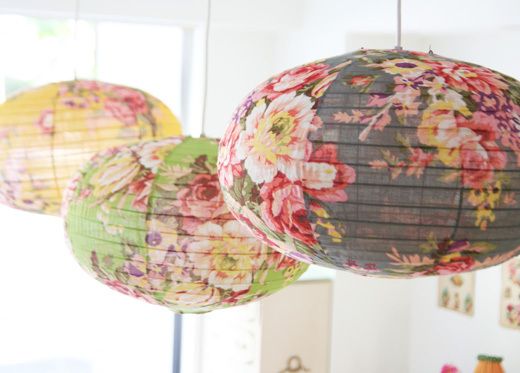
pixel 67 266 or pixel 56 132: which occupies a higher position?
pixel 56 132

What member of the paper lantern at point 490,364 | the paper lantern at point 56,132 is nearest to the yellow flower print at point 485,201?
the paper lantern at point 56,132

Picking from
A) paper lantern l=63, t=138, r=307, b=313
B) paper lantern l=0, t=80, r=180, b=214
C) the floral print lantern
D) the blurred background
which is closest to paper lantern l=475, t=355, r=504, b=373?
the blurred background

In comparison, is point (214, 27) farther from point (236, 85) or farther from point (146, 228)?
point (146, 228)

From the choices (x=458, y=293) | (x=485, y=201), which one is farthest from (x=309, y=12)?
(x=485, y=201)

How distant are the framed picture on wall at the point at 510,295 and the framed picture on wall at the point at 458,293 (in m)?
0.21

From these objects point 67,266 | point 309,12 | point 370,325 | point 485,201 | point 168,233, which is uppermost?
point 309,12

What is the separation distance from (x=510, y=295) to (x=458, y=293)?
0.39 metres

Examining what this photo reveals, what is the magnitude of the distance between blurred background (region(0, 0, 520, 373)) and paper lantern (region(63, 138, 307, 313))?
2985mm

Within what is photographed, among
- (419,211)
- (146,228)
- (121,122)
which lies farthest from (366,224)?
(121,122)

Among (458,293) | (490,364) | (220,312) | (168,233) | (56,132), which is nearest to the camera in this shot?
(168,233)

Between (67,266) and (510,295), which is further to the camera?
(67,266)

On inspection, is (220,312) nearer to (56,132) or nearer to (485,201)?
(56,132)

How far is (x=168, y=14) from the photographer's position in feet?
15.5

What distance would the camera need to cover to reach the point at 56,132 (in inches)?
76.2
